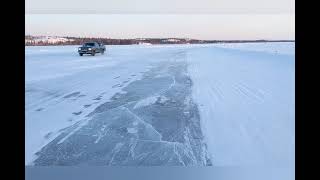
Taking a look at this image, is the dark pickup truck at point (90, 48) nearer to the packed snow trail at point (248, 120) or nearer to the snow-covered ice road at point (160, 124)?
the snow-covered ice road at point (160, 124)

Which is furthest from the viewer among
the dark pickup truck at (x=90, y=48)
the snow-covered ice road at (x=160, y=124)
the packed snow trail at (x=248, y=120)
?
the dark pickup truck at (x=90, y=48)

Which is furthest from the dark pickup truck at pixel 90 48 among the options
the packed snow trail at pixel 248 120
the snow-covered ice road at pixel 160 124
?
the packed snow trail at pixel 248 120

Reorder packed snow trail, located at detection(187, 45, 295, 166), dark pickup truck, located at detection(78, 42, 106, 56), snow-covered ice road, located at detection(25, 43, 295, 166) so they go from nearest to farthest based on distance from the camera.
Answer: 1. snow-covered ice road, located at detection(25, 43, 295, 166)
2. packed snow trail, located at detection(187, 45, 295, 166)
3. dark pickup truck, located at detection(78, 42, 106, 56)

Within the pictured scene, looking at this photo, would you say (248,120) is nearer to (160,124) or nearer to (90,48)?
(160,124)

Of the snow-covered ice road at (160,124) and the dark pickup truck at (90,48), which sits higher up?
the dark pickup truck at (90,48)

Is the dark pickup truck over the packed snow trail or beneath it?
over

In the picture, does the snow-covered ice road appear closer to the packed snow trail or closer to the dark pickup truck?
the packed snow trail

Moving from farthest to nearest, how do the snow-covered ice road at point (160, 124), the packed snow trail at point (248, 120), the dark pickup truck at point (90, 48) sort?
the dark pickup truck at point (90, 48)
the packed snow trail at point (248, 120)
the snow-covered ice road at point (160, 124)

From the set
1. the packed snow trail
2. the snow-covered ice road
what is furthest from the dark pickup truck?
the packed snow trail

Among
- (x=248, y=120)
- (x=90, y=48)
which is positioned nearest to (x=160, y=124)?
(x=248, y=120)

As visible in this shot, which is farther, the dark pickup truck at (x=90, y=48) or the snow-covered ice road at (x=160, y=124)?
the dark pickup truck at (x=90, y=48)

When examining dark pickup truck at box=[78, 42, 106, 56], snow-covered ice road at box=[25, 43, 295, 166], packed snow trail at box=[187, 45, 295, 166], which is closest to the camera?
snow-covered ice road at box=[25, 43, 295, 166]

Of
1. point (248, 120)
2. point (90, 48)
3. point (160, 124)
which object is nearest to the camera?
point (160, 124)
